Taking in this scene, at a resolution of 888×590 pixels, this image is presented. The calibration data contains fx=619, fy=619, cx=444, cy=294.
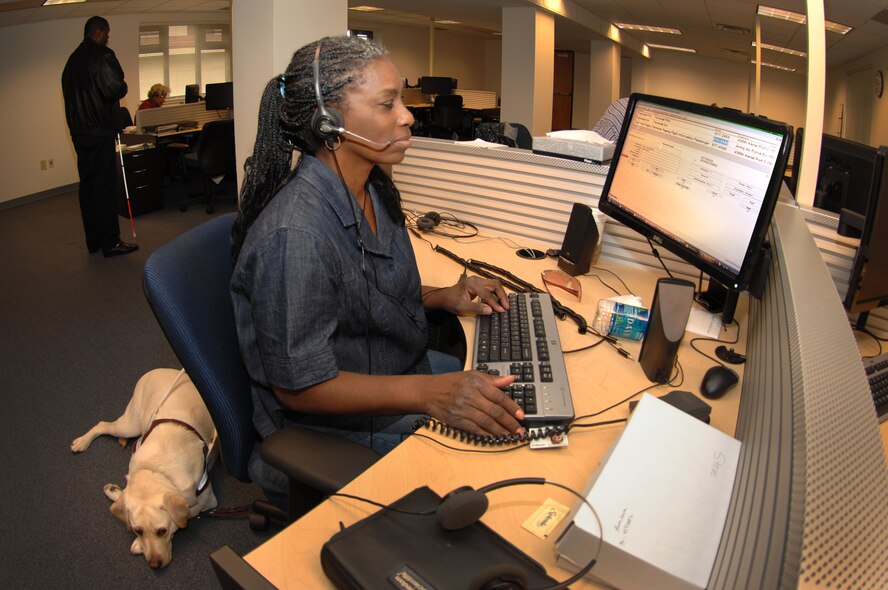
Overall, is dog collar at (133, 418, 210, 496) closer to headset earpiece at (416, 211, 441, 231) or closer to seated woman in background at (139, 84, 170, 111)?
headset earpiece at (416, 211, 441, 231)

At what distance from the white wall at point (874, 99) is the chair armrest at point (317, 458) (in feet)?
22.2

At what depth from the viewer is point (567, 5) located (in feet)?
25.9

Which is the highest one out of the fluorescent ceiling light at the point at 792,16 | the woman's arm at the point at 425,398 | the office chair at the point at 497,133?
the fluorescent ceiling light at the point at 792,16

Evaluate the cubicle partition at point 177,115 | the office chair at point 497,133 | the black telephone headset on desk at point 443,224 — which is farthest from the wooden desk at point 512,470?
the cubicle partition at point 177,115

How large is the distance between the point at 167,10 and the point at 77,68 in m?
4.38

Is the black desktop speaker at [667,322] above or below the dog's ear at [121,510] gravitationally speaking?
above

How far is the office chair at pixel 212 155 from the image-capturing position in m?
5.65

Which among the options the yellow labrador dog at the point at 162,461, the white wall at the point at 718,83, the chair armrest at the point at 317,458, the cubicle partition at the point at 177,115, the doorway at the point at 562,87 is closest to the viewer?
the chair armrest at the point at 317,458

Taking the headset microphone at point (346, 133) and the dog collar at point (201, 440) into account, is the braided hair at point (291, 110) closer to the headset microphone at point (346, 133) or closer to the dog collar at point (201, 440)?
the headset microphone at point (346, 133)

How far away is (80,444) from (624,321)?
6.70 ft

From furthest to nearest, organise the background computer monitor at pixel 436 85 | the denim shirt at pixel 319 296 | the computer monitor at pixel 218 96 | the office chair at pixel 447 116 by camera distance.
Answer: the background computer monitor at pixel 436 85 → the office chair at pixel 447 116 → the computer monitor at pixel 218 96 → the denim shirt at pixel 319 296

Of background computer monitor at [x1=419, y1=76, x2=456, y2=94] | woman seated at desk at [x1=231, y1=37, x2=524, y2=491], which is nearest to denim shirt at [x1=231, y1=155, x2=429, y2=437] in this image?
woman seated at desk at [x1=231, y1=37, x2=524, y2=491]

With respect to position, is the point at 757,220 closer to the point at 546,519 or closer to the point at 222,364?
the point at 546,519

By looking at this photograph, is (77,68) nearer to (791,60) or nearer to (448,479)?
(448,479)
